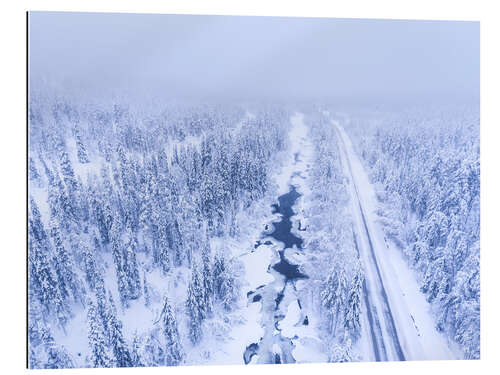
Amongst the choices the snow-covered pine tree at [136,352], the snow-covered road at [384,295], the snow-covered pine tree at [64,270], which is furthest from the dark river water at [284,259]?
the snow-covered pine tree at [64,270]

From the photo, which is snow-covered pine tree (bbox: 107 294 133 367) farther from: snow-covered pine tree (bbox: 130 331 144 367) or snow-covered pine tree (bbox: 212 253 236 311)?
snow-covered pine tree (bbox: 212 253 236 311)

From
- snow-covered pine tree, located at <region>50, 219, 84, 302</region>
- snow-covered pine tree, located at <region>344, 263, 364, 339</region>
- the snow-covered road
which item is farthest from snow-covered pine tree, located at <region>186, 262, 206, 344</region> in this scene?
the snow-covered road

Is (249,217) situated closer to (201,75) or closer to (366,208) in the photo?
(366,208)

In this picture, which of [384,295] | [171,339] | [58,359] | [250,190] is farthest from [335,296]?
[58,359]

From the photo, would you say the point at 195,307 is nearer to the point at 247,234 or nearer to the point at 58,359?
the point at 247,234

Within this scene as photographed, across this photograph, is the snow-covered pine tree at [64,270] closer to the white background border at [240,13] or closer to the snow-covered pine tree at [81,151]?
the white background border at [240,13]

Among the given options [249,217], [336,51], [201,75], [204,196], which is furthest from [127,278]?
[336,51]
